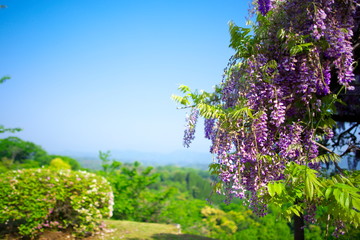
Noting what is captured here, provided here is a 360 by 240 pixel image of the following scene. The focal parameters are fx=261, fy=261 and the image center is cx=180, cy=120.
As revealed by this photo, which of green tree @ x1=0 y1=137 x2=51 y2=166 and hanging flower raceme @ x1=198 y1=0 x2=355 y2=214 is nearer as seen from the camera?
hanging flower raceme @ x1=198 y1=0 x2=355 y2=214

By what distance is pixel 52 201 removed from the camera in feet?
20.4

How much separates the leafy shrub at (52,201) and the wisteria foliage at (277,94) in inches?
169

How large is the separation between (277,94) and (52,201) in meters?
5.65

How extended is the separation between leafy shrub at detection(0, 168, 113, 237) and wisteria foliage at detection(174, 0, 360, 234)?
4282mm

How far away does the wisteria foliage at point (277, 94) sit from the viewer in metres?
3.21

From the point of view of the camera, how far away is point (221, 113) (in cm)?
340

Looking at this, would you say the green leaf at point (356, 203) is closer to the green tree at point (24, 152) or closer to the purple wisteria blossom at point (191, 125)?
the purple wisteria blossom at point (191, 125)

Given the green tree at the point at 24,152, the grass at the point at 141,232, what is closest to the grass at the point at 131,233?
the grass at the point at 141,232

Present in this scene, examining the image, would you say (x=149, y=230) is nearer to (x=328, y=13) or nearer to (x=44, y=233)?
(x=44, y=233)

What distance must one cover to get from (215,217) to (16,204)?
694cm

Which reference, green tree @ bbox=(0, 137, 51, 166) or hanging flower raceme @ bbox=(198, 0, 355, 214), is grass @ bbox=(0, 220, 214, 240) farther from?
green tree @ bbox=(0, 137, 51, 166)

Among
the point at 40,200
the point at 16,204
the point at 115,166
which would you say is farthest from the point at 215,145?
the point at 115,166

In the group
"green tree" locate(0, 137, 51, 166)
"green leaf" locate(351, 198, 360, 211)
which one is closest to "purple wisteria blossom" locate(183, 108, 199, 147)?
"green leaf" locate(351, 198, 360, 211)

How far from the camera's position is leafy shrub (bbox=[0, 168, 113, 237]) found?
610 cm
